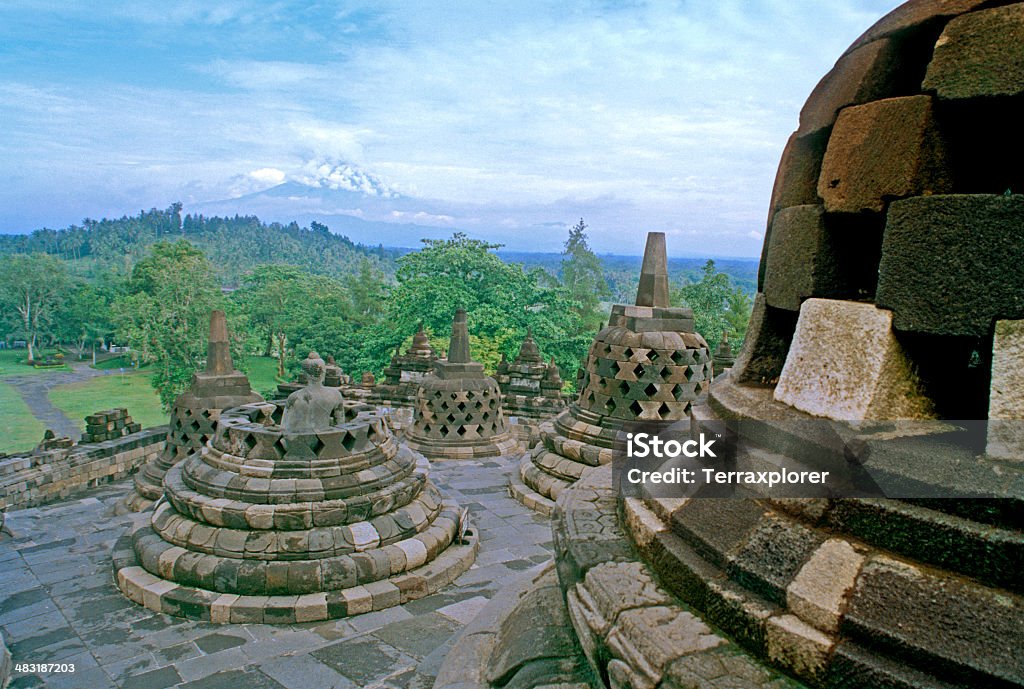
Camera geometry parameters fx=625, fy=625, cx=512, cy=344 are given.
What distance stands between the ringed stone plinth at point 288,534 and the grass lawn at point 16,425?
28.1m

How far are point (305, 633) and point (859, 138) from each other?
4605 mm

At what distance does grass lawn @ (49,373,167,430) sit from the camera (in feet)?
111

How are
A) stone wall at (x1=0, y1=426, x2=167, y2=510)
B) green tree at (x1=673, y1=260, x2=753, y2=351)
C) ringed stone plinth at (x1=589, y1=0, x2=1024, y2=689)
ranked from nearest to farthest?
ringed stone plinth at (x1=589, y1=0, x2=1024, y2=689) < stone wall at (x1=0, y1=426, x2=167, y2=510) < green tree at (x1=673, y1=260, x2=753, y2=351)

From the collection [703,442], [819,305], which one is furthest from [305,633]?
[819,305]

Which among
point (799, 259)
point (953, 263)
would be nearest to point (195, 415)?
point (799, 259)

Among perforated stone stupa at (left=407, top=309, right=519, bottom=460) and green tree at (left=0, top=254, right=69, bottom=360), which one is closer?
perforated stone stupa at (left=407, top=309, right=519, bottom=460)

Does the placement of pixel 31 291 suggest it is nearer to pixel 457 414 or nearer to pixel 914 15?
pixel 457 414

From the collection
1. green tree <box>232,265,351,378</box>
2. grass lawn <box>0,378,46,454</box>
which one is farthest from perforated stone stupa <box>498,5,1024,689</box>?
grass lawn <box>0,378,46,454</box>

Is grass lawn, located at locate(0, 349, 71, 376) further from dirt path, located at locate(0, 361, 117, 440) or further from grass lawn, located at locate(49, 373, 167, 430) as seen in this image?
grass lawn, located at locate(49, 373, 167, 430)

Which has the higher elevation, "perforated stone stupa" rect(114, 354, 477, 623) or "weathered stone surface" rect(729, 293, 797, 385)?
"weathered stone surface" rect(729, 293, 797, 385)

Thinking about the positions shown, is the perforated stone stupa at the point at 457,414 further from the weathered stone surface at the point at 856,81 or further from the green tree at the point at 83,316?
the green tree at the point at 83,316

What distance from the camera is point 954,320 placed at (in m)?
1.91

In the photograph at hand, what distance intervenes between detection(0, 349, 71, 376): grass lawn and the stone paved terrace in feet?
143

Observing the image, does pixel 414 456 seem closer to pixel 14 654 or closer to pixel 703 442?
pixel 14 654
